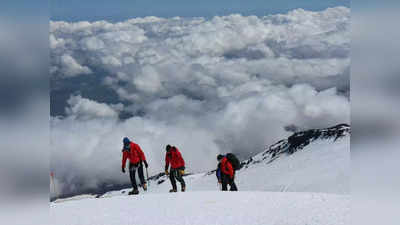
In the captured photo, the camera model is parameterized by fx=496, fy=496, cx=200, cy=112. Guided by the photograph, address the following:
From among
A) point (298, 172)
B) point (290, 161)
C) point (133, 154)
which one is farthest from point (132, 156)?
point (290, 161)

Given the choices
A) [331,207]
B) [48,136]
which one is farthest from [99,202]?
[48,136]

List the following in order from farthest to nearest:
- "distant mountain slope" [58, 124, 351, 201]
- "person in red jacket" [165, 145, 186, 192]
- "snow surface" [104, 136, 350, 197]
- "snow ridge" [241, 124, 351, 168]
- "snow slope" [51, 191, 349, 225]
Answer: "snow ridge" [241, 124, 351, 168]
"distant mountain slope" [58, 124, 351, 201]
"snow surface" [104, 136, 350, 197]
"person in red jacket" [165, 145, 186, 192]
"snow slope" [51, 191, 349, 225]

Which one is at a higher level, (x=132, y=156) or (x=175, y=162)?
(x=132, y=156)

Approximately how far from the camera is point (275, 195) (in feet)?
36.2

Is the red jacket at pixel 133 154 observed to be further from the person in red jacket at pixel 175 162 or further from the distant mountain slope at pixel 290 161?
the distant mountain slope at pixel 290 161

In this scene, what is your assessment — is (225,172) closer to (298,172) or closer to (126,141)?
(126,141)

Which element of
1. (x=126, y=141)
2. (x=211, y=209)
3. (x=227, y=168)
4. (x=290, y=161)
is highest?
(x=290, y=161)

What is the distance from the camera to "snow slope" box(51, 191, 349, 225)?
28.8ft

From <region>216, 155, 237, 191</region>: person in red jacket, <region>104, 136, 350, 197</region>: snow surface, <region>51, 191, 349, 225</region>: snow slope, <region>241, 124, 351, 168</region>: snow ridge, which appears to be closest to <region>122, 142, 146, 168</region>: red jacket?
<region>51, 191, 349, 225</region>: snow slope

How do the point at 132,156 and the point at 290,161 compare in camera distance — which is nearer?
the point at 132,156

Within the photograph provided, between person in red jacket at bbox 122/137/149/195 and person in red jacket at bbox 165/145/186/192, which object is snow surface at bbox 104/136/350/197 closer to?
person in red jacket at bbox 165/145/186/192

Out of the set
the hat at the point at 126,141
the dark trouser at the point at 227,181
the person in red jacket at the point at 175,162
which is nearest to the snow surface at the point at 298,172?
the dark trouser at the point at 227,181

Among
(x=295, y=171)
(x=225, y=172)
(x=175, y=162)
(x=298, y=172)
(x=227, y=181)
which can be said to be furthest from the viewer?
(x=295, y=171)

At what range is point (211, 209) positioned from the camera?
9781mm
